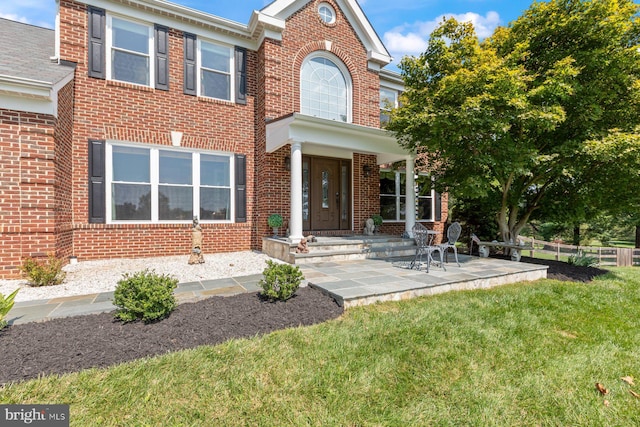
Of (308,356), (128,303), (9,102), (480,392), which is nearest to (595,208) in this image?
(480,392)

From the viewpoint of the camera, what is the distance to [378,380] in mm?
2391

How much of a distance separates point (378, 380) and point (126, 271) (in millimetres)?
5451

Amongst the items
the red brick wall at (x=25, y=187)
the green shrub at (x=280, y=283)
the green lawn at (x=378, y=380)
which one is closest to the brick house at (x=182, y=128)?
the red brick wall at (x=25, y=187)

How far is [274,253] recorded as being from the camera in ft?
24.7

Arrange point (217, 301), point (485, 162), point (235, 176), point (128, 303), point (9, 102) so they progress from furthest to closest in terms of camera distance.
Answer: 1. point (235, 176)
2. point (485, 162)
3. point (9, 102)
4. point (217, 301)
5. point (128, 303)

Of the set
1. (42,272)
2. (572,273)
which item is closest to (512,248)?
(572,273)

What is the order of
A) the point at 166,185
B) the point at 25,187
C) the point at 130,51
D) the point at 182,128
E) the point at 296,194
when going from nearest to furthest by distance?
the point at 25,187 < the point at 296,194 < the point at 130,51 < the point at 166,185 < the point at 182,128

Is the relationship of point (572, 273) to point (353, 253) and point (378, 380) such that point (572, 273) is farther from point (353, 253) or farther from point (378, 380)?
point (378, 380)

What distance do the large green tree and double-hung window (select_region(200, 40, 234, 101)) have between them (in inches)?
187

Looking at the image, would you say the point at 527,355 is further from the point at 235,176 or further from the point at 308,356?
the point at 235,176

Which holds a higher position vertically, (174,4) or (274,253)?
(174,4)

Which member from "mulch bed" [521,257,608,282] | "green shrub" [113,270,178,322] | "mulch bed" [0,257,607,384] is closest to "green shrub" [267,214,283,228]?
"mulch bed" [0,257,607,384]

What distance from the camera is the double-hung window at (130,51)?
711 centimetres

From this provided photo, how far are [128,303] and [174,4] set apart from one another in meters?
7.70
